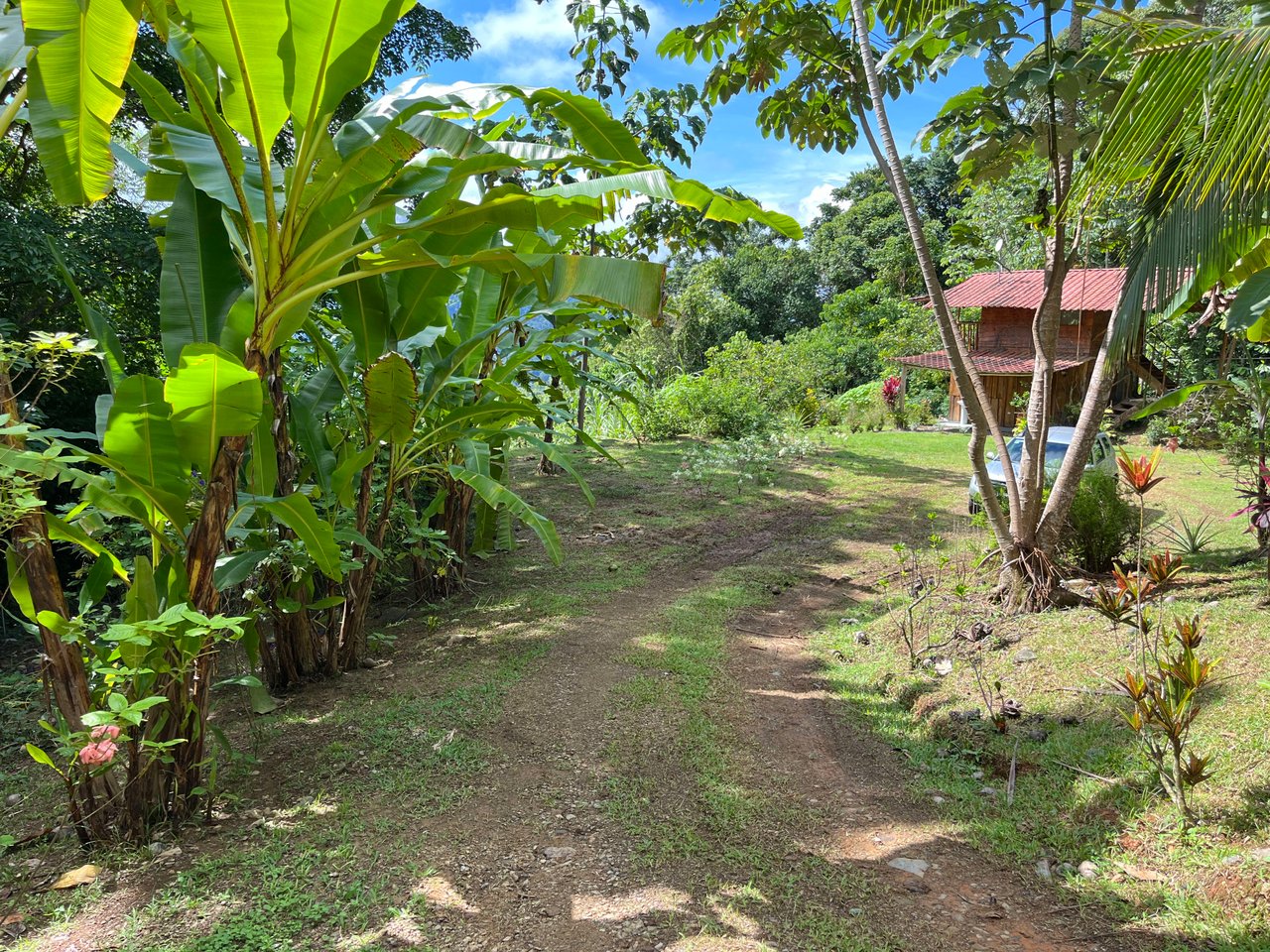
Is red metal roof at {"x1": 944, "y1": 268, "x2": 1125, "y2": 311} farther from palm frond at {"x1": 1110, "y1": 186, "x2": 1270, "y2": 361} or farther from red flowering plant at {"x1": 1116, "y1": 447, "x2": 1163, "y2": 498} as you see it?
palm frond at {"x1": 1110, "y1": 186, "x2": 1270, "y2": 361}

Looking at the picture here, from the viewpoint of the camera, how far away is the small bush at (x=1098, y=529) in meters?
5.84

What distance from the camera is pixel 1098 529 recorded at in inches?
230

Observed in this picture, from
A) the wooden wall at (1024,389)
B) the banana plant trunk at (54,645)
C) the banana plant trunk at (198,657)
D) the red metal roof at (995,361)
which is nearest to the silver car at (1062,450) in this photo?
the banana plant trunk at (198,657)

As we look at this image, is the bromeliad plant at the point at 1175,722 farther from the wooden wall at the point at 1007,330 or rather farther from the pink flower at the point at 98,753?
the wooden wall at the point at 1007,330

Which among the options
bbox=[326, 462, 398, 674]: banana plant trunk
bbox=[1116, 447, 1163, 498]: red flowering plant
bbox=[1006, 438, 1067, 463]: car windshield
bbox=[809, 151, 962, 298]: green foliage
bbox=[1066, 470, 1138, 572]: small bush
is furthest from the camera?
bbox=[809, 151, 962, 298]: green foliage

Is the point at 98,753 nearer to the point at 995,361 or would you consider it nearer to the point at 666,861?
the point at 666,861

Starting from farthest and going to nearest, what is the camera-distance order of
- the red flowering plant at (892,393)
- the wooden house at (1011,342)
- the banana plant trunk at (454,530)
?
the red flowering plant at (892,393) < the wooden house at (1011,342) < the banana plant trunk at (454,530)

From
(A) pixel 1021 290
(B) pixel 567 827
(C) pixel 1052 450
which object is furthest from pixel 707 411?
(B) pixel 567 827

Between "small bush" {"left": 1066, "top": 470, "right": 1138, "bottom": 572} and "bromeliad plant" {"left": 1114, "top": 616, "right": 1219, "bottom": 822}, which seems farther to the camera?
"small bush" {"left": 1066, "top": 470, "right": 1138, "bottom": 572}

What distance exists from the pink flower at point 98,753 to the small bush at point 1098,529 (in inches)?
241

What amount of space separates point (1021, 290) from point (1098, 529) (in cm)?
1653

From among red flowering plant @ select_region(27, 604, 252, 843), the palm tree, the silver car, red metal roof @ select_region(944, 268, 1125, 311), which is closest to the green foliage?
red metal roof @ select_region(944, 268, 1125, 311)

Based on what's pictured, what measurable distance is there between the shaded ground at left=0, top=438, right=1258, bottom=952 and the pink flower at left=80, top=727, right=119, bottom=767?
1.52 feet

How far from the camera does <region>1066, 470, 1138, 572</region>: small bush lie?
5.84 meters
